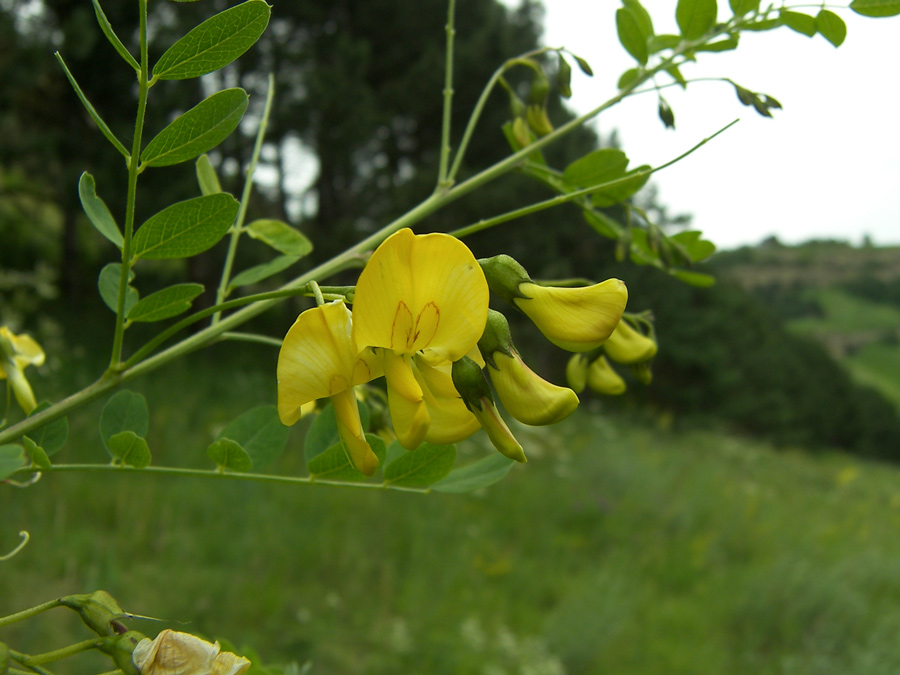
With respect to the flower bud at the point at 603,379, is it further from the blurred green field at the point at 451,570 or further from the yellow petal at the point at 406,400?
the blurred green field at the point at 451,570

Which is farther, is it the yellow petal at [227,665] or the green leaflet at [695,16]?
the green leaflet at [695,16]

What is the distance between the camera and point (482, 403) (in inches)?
12.4

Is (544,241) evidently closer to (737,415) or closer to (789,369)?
(737,415)

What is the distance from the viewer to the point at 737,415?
9.23 meters

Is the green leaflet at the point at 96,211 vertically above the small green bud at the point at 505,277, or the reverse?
the green leaflet at the point at 96,211

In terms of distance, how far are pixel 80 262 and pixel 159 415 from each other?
12.1 ft

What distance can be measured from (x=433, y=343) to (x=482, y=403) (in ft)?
0.12

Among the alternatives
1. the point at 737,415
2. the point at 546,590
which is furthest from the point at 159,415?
the point at 737,415

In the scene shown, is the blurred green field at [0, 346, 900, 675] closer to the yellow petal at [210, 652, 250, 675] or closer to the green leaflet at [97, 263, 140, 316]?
the green leaflet at [97, 263, 140, 316]

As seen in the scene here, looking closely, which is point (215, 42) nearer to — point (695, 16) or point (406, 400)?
point (406, 400)

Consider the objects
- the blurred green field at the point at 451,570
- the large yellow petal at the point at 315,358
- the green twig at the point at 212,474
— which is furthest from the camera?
the blurred green field at the point at 451,570

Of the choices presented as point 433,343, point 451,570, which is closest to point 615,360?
point 433,343

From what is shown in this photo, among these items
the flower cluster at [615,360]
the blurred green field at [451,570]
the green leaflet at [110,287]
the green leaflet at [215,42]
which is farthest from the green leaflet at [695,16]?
the blurred green field at [451,570]

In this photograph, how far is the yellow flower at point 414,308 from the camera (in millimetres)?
276
